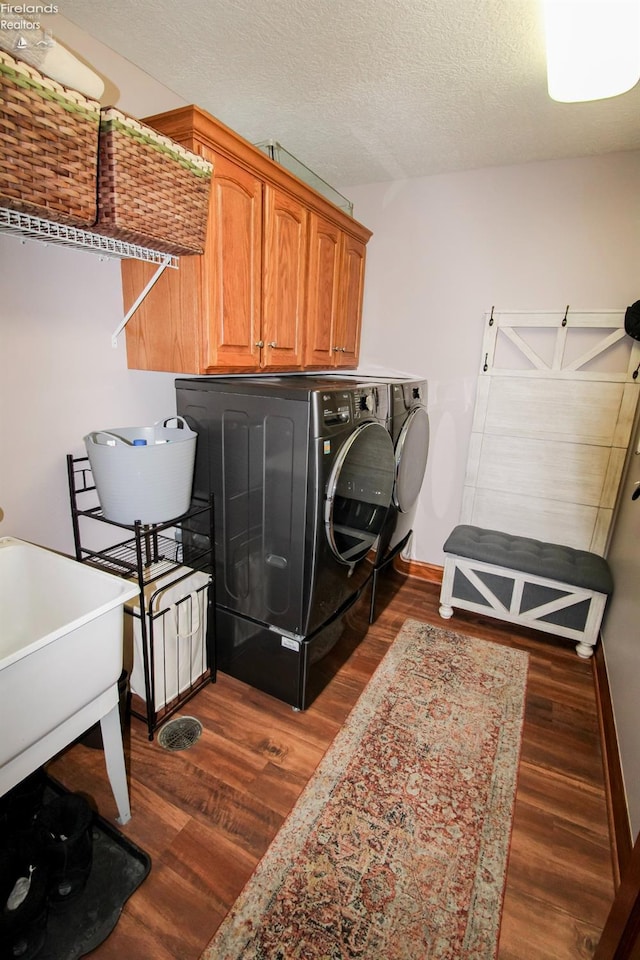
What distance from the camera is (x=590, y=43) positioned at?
1.15m

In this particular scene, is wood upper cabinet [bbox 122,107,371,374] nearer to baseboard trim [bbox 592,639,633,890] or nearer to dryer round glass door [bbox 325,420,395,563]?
dryer round glass door [bbox 325,420,395,563]

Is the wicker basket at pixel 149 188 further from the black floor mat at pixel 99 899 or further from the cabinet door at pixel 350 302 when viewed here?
the black floor mat at pixel 99 899

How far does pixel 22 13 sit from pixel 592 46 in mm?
1521

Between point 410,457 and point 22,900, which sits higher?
point 410,457

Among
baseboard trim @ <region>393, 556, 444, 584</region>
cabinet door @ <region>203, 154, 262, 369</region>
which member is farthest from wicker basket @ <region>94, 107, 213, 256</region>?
baseboard trim @ <region>393, 556, 444, 584</region>

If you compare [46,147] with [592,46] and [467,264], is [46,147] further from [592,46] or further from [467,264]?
[467,264]

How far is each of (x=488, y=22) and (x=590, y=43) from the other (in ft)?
1.42

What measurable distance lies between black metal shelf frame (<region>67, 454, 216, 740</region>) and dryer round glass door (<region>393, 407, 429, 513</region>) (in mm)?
977

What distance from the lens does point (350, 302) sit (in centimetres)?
271

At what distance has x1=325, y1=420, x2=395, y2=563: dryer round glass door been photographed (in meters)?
1.65

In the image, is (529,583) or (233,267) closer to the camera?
(233,267)

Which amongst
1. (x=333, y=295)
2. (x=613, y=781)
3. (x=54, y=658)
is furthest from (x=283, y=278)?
(x=613, y=781)

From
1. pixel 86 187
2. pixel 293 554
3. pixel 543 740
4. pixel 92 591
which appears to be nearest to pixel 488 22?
pixel 86 187

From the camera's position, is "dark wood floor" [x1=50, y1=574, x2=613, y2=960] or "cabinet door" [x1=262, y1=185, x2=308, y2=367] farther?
"cabinet door" [x1=262, y1=185, x2=308, y2=367]
